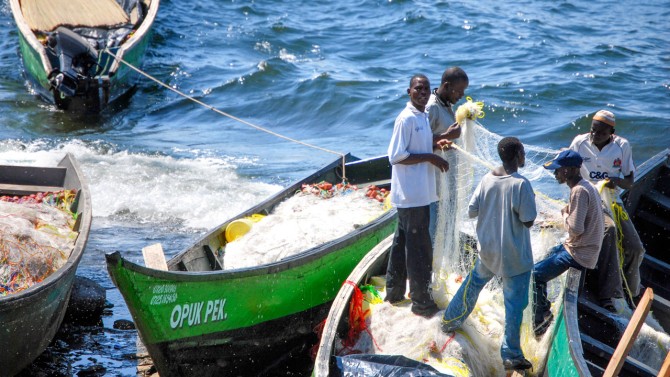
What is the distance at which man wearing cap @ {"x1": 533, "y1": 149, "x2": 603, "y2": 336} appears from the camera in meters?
5.62

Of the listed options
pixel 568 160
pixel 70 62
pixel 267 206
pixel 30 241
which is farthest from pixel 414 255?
pixel 70 62

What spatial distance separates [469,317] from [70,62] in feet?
37.3

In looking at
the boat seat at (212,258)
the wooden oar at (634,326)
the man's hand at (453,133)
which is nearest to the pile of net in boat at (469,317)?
the man's hand at (453,133)

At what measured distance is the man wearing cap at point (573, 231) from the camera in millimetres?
5625

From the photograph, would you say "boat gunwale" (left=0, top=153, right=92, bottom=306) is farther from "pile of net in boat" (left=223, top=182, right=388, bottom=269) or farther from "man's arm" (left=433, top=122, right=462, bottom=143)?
"man's arm" (left=433, top=122, right=462, bottom=143)

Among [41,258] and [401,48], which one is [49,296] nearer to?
[41,258]

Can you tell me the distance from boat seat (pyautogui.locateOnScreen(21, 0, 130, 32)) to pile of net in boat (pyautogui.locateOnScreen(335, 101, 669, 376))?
42.2ft

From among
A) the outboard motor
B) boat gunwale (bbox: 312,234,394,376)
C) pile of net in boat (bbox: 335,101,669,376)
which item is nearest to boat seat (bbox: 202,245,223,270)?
boat gunwale (bbox: 312,234,394,376)

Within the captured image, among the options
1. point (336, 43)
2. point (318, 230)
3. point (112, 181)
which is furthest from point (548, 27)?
point (318, 230)

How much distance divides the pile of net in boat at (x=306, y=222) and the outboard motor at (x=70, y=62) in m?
7.99

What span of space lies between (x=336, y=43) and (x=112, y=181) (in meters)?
10.4

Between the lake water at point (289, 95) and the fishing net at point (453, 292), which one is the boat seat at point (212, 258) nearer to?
the lake water at point (289, 95)

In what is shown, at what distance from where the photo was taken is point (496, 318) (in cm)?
609

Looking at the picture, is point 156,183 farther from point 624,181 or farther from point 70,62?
point 624,181
